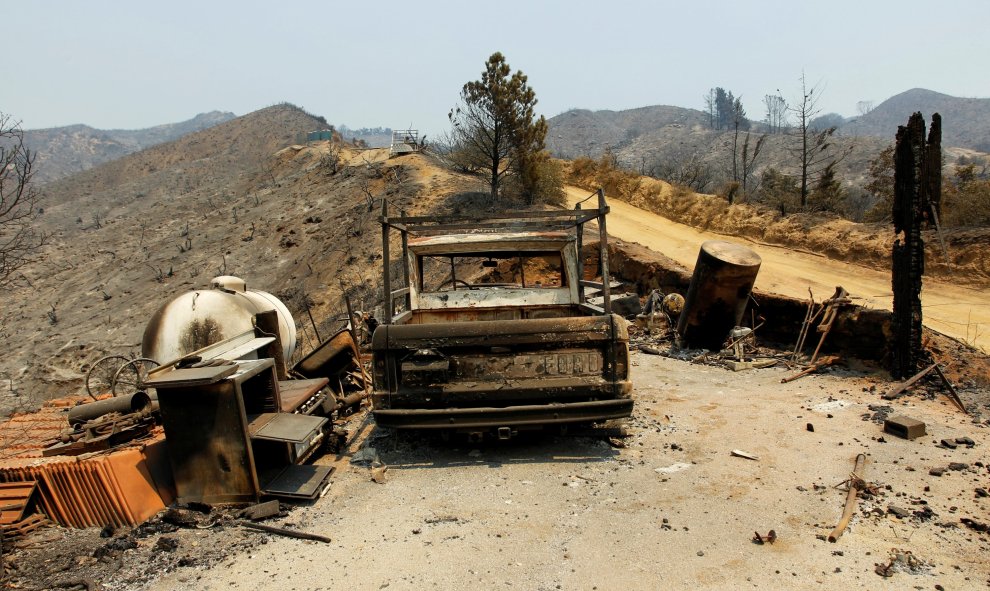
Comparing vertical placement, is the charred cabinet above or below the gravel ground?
above

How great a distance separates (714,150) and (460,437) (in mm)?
83585

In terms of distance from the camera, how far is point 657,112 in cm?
14125

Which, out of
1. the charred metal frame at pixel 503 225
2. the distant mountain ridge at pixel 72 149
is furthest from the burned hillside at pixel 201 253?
the distant mountain ridge at pixel 72 149

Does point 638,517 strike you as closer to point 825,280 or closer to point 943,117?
point 825,280

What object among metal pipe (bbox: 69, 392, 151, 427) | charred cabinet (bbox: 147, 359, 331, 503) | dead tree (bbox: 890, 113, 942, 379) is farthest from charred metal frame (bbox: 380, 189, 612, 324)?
dead tree (bbox: 890, 113, 942, 379)

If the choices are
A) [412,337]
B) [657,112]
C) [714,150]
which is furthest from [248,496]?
[657,112]

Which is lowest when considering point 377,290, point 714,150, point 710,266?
point 377,290

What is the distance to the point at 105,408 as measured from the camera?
17.3 ft

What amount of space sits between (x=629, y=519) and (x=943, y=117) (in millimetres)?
196863

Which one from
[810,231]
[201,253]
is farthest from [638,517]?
[201,253]

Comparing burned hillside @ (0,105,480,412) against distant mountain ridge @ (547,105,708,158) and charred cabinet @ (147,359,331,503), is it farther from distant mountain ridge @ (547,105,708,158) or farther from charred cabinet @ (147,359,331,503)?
distant mountain ridge @ (547,105,708,158)

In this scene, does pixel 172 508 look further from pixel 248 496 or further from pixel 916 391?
pixel 916 391

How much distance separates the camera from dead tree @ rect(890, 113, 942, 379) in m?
6.83

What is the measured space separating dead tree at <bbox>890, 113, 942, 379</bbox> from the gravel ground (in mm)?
1237
